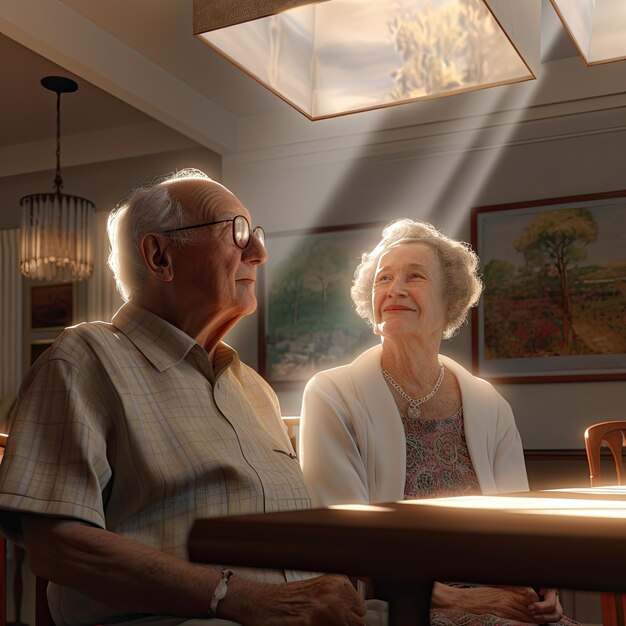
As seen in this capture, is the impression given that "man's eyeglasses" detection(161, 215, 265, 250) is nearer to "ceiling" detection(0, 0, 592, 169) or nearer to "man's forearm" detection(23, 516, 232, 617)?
"man's forearm" detection(23, 516, 232, 617)

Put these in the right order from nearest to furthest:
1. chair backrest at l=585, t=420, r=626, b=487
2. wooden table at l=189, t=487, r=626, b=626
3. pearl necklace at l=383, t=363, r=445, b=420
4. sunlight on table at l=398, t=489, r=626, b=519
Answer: wooden table at l=189, t=487, r=626, b=626 → sunlight on table at l=398, t=489, r=626, b=519 → pearl necklace at l=383, t=363, r=445, b=420 → chair backrest at l=585, t=420, r=626, b=487

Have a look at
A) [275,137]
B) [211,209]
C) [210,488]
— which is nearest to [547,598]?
[210,488]

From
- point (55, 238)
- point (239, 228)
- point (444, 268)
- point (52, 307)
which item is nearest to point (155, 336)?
point (239, 228)

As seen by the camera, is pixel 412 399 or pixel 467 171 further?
pixel 467 171

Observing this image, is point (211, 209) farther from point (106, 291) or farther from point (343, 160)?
point (106, 291)

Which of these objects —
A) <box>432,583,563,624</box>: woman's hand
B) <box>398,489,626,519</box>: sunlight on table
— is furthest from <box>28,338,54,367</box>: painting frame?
<box>398,489,626,519</box>: sunlight on table

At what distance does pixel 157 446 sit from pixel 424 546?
891mm

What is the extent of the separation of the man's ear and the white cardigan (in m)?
0.52

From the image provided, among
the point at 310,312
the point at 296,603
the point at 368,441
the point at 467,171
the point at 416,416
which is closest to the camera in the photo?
the point at 296,603

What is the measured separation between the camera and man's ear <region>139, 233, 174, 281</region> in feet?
5.56

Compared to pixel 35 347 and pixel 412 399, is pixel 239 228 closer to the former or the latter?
pixel 412 399

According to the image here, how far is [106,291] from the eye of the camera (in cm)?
567

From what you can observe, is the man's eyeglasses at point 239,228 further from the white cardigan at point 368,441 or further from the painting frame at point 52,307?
the painting frame at point 52,307

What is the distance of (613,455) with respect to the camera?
2420mm
